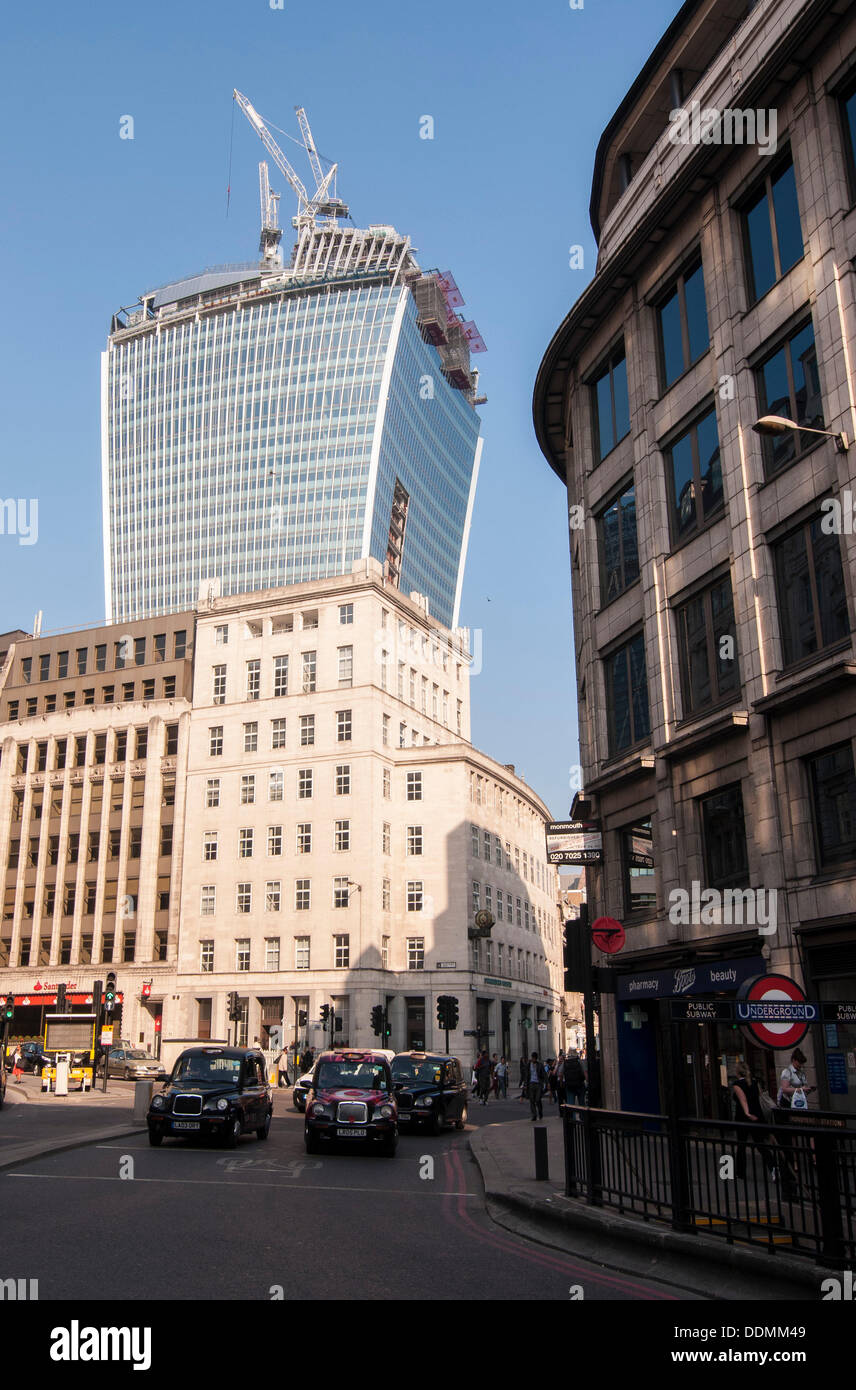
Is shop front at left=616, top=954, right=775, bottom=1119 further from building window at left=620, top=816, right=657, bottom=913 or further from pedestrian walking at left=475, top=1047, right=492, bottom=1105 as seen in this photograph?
pedestrian walking at left=475, top=1047, right=492, bottom=1105

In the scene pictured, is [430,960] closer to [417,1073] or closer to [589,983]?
[417,1073]

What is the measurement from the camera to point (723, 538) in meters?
21.9

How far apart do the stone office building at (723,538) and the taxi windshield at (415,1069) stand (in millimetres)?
5218

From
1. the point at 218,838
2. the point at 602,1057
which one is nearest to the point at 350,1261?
the point at 602,1057

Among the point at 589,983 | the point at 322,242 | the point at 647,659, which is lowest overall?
the point at 589,983

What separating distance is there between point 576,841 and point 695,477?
821cm

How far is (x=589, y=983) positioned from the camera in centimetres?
1362

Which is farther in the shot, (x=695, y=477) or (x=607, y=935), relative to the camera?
(x=695, y=477)

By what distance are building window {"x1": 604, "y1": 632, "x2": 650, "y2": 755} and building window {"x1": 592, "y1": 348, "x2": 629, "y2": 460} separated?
210 inches

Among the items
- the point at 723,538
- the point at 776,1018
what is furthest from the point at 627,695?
the point at 776,1018

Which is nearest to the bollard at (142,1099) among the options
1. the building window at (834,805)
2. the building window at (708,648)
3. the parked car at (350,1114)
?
the parked car at (350,1114)

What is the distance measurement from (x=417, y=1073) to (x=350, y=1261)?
2032 centimetres

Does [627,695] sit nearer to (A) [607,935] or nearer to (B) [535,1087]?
(A) [607,935]

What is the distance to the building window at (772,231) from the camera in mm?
20703
